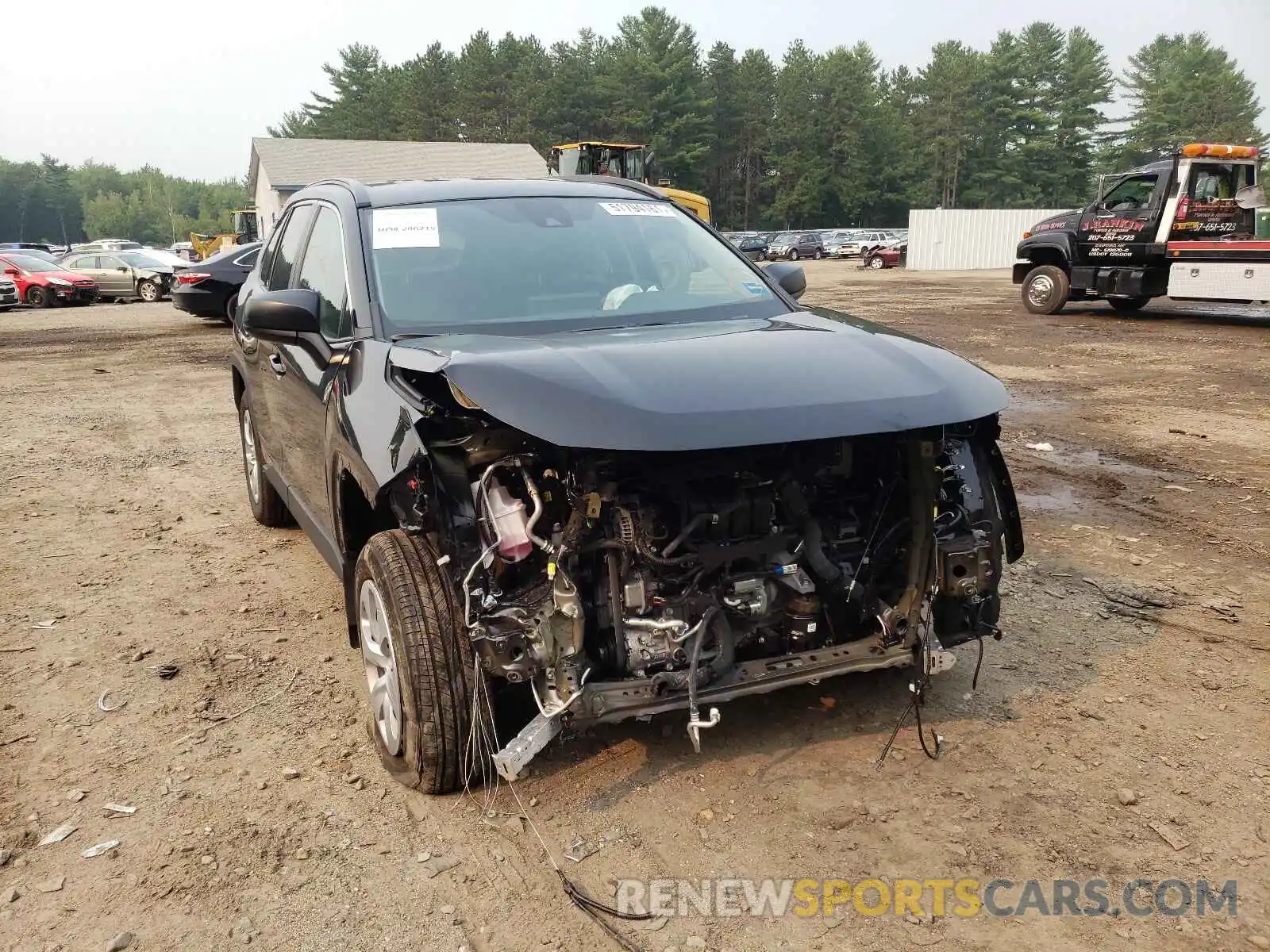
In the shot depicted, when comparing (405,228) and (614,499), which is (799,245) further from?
(614,499)

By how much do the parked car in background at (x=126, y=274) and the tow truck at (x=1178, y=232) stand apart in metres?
22.2

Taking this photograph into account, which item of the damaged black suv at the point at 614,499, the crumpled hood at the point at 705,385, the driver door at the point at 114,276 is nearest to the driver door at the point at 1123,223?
the damaged black suv at the point at 614,499

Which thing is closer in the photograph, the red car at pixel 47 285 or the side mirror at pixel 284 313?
the side mirror at pixel 284 313

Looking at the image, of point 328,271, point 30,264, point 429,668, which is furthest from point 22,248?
point 429,668

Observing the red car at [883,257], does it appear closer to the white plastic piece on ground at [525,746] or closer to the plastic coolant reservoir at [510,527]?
the plastic coolant reservoir at [510,527]

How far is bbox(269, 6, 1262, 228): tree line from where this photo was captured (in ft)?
256

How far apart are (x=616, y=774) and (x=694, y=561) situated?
0.76m

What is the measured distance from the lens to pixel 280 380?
4.46 meters

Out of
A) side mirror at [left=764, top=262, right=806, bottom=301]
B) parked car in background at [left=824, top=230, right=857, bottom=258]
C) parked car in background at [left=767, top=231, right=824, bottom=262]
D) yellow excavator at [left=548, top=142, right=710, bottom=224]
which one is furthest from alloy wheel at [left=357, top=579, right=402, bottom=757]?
parked car in background at [left=824, top=230, right=857, bottom=258]

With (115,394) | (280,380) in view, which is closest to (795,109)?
(115,394)

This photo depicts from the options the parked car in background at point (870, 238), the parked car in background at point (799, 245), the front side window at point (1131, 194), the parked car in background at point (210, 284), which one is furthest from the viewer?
the parked car in background at point (799, 245)

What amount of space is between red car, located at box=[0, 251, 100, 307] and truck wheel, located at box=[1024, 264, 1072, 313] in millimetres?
23080

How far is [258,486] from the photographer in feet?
19.2

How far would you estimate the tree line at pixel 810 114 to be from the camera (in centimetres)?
7794
